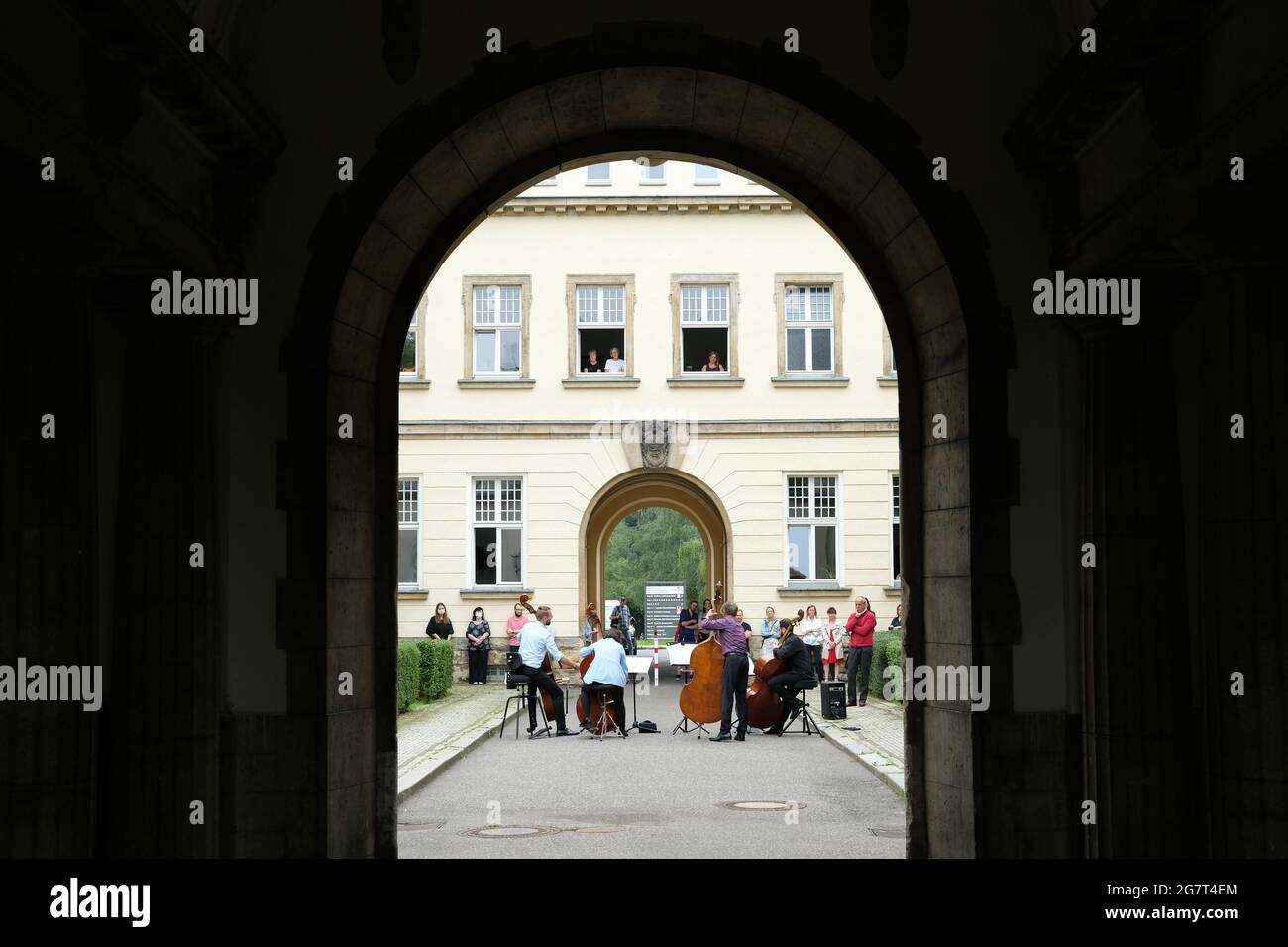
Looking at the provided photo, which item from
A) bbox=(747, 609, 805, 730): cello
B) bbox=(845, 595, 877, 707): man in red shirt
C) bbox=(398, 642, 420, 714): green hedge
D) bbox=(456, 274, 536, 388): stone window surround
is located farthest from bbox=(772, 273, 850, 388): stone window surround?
bbox=(747, 609, 805, 730): cello

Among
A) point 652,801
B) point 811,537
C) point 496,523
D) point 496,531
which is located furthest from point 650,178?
point 652,801

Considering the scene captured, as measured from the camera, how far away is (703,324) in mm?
34000

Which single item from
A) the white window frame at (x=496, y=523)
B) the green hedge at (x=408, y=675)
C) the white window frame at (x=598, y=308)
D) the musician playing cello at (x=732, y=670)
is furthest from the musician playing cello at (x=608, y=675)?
the white window frame at (x=598, y=308)

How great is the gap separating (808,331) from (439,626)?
10.7m

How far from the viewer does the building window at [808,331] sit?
3388 cm

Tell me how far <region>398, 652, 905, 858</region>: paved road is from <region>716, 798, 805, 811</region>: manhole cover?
8 cm

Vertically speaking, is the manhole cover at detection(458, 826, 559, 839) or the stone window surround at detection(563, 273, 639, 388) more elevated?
the stone window surround at detection(563, 273, 639, 388)

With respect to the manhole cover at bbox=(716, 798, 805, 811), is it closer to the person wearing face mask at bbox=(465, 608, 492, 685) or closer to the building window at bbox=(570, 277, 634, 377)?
the person wearing face mask at bbox=(465, 608, 492, 685)

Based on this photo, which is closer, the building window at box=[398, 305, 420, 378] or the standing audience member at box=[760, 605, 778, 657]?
the standing audience member at box=[760, 605, 778, 657]

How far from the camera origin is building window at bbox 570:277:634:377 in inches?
1337

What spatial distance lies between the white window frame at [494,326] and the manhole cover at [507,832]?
71.1ft

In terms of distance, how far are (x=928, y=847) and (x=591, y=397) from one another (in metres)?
24.1

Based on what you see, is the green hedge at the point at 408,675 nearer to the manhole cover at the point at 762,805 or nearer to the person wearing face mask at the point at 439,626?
the person wearing face mask at the point at 439,626

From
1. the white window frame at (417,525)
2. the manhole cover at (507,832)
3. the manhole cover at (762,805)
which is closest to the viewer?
the manhole cover at (507,832)
